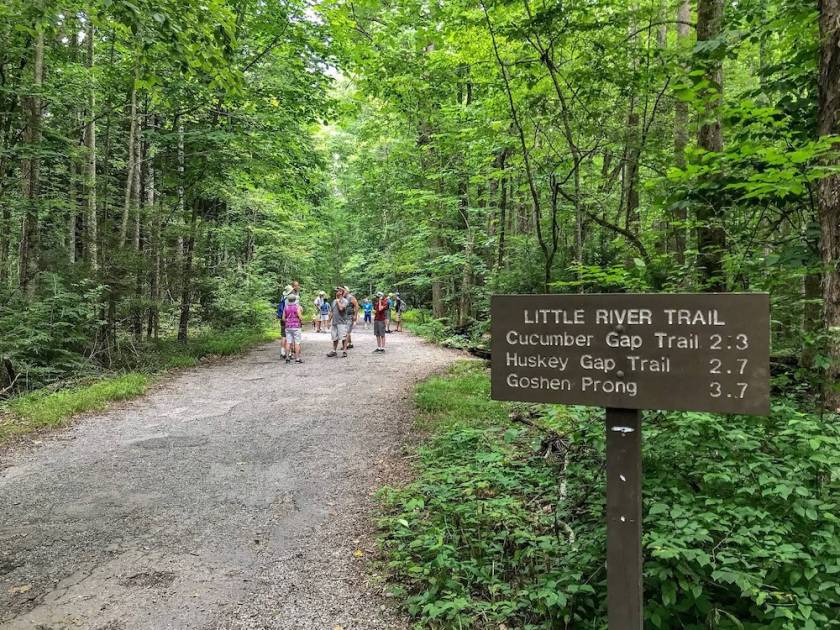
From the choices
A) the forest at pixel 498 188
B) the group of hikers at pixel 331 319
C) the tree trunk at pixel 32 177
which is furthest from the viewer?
the group of hikers at pixel 331 319

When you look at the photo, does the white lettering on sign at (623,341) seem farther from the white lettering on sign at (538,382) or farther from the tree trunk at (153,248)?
the tree trunk at (153,248)

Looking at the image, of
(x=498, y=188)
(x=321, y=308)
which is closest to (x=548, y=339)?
(x=498, y=188)

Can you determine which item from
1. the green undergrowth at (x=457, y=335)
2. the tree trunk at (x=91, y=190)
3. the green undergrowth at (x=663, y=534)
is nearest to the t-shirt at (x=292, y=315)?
the tree trunk at (x=91, y=190)

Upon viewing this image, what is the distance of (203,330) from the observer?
1728 cm

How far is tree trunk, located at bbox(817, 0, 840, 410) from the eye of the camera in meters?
3.54

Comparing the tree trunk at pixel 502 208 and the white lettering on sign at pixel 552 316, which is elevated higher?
the tree trunk at pixel 502 208

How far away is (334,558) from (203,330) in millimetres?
14897

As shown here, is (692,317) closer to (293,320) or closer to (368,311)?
(293,320)

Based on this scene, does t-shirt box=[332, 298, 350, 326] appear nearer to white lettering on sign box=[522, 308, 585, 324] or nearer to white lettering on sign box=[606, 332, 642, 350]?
white lettering on sign box=[522, 308, 585, 324]

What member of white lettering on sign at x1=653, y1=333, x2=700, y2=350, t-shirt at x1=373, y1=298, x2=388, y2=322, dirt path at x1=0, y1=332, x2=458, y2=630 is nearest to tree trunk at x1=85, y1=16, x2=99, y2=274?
dirt path at x1=0, y1=332, x2=458, y2=630

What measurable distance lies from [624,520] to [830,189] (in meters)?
3.05

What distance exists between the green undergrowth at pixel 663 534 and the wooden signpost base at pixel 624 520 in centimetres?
23

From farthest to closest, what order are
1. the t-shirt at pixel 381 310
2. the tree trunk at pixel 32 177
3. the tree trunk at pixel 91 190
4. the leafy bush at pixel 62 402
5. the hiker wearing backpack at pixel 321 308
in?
the hiker wearing backpack at pixel 321 308
the t-shirt at pixel 381 310
the tree trunk at pixel 91 190
the tree trunk at pixel 32 177
the leafy bush at pixel 62 402

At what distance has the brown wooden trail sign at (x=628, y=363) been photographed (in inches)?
87.0
